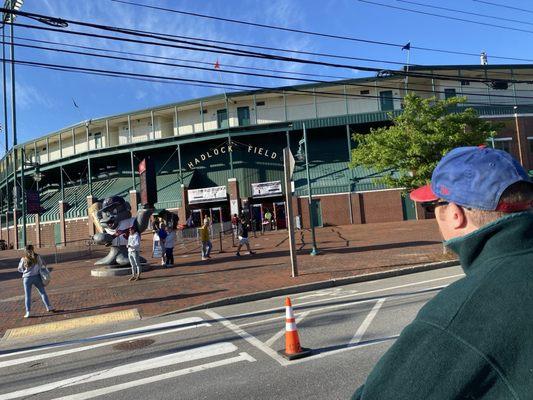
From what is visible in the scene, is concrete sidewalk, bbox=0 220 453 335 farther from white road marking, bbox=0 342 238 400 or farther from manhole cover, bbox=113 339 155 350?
white road marking, bbox=0 342 238 400

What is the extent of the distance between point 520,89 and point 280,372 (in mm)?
42931

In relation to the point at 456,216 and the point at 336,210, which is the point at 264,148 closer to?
the point at 336,210

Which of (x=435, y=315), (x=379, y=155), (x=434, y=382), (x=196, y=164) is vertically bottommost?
(x=434, y=382)

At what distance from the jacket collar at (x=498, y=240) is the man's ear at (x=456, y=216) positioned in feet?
0.25

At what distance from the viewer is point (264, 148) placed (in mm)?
38594

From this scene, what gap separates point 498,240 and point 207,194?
116 feet

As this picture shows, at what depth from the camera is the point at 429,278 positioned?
11.8 metres

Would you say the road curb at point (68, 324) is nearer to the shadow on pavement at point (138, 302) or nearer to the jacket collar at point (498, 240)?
the shadow on pavement at point (138, 302)

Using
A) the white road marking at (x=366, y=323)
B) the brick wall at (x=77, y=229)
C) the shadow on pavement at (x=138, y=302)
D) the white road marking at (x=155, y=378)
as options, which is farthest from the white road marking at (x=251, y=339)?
the brick wall at (x=77, y=229)

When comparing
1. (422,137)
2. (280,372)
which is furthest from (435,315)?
(422,137)

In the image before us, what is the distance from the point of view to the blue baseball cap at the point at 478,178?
1425 millimetres

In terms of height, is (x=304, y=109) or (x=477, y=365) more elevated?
(x=304, y=109)

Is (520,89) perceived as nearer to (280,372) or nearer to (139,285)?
(139,285)

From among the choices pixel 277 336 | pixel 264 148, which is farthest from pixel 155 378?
pixel 264 148
